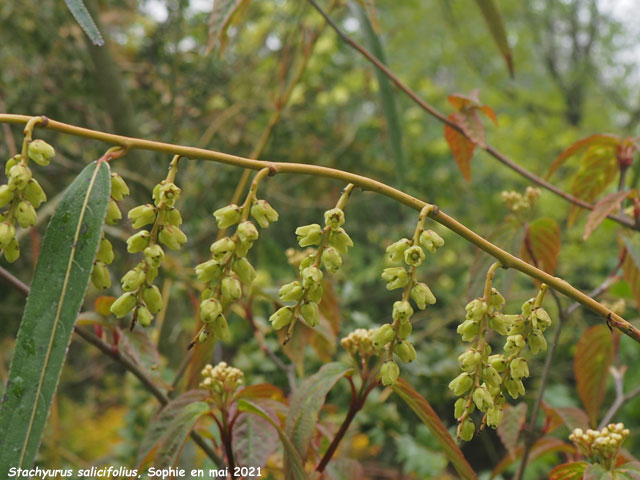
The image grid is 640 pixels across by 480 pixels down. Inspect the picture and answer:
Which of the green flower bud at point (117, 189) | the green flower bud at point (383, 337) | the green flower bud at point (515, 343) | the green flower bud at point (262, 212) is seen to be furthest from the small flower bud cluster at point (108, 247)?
the green flower bud at point (515, 343)

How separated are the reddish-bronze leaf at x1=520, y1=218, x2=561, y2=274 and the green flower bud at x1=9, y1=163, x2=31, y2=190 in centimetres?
63

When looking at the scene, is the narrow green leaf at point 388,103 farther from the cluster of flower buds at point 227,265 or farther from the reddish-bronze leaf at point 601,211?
the cluster of flower buds at point 227,265

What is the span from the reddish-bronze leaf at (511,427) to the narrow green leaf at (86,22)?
0.70 metres

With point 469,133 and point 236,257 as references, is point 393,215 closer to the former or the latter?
point 469,133

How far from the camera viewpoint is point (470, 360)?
1.52 feet

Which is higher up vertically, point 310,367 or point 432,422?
→ point 432,422

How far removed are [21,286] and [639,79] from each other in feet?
21.0

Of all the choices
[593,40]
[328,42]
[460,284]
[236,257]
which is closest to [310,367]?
[236,257]

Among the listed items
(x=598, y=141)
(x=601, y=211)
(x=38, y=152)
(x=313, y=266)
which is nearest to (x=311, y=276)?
(x=313, y=266)

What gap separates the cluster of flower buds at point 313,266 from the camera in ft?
1.52

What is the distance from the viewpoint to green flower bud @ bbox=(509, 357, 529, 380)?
0.47 metres

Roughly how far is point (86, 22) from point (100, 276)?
224mm

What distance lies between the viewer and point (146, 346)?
0.78 metres

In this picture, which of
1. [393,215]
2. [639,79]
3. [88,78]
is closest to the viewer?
[88,78]
